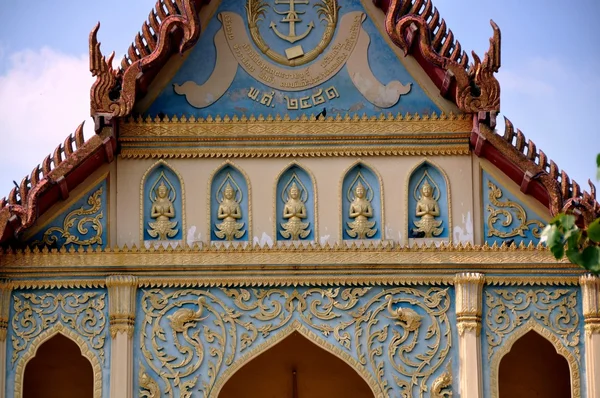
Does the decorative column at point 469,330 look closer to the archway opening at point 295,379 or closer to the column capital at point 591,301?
the column capital at point 591,301

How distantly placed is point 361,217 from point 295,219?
2.18ft

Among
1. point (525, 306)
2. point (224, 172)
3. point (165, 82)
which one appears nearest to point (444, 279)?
point (525, 306)

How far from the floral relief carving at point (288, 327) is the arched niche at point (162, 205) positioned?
0.60 meters

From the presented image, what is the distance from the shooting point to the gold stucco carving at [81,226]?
46.3 ft

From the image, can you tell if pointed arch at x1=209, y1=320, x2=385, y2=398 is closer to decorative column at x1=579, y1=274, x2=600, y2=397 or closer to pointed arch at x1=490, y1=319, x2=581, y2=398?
pointed arch at x1=490, y1=319, x2=581, y2=398

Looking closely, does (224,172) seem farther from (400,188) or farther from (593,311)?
(593,311)

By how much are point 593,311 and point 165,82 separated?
4.91 m

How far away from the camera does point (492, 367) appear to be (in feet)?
45.2

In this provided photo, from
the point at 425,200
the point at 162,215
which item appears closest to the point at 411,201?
the point at 425,200

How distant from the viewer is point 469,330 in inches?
543

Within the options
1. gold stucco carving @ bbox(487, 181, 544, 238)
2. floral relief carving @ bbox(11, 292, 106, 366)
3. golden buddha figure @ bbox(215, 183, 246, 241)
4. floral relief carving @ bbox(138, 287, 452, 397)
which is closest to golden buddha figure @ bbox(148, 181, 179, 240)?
golden buddha figure @ bbox(215, 183, 246, 241)

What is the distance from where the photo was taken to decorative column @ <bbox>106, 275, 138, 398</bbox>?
13664mm

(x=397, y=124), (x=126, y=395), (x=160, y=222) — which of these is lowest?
(x=126, y=395)

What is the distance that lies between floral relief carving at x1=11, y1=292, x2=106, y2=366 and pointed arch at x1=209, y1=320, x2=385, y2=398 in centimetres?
121
